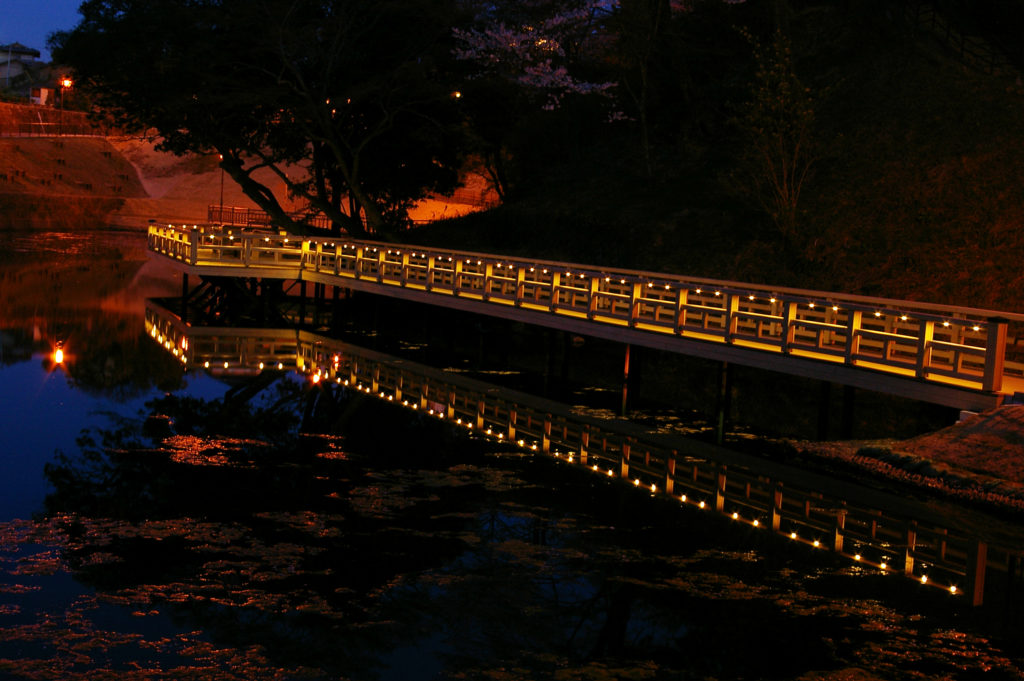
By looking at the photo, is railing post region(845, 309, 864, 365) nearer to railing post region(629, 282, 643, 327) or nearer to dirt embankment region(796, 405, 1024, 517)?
dirt embankment region(796, 405, 1024, 517)

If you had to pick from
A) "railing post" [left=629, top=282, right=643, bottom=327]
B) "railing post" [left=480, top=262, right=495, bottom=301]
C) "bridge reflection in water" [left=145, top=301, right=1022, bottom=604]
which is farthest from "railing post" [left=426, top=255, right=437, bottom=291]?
"railing post" [left=629, top=282, right=643, bottom=327]

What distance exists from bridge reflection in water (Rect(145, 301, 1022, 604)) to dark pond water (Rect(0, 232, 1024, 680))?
577mm

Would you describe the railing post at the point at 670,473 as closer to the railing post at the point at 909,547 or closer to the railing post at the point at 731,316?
the railing post at the point at 731,316

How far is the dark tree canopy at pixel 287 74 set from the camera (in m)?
34.8

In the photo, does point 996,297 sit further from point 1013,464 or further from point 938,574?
point 938,574

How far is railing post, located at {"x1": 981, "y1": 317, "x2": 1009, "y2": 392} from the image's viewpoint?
15000 mm

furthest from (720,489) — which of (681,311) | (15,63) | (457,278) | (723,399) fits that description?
(15,63)

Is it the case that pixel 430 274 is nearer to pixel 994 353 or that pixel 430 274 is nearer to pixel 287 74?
pixel 287 74

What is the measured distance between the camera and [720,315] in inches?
879

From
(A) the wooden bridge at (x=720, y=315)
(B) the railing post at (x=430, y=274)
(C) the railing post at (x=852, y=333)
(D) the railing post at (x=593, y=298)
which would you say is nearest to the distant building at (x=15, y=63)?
(A) the wooden bridge at (x=720, y=315)

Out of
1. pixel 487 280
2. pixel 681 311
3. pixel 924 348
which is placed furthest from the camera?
pixel 487 280

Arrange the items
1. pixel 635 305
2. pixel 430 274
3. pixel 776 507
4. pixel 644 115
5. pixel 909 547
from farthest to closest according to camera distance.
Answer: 1. pixel 644 115
2. pixel 430 274
3. pixel 635 305
4. pixel 776 507
5. pixel 909 547

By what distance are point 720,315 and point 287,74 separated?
20.5 m

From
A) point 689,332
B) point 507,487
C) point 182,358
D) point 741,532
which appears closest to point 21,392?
point 182,358
